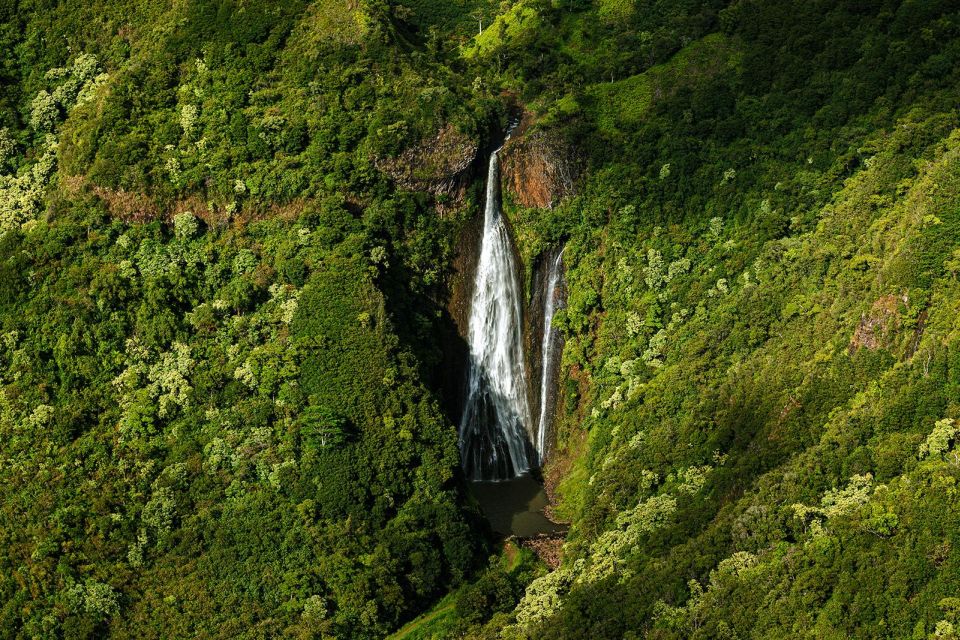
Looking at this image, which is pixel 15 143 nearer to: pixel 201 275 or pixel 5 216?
pixel 5 216

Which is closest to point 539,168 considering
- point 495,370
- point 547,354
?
point 547,354

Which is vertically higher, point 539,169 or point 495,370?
point 539,169

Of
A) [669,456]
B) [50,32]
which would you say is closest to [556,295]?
[669,456]

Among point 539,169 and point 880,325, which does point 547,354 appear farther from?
point 880,325

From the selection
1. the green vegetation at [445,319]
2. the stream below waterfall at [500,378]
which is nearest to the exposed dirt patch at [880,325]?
the green vegetation at [445,319]

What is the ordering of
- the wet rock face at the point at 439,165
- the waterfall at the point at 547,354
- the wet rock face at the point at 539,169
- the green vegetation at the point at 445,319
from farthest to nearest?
the wet rock face at the point at 539,169, the wet rock face at the point at 439,165, the waterfall at the point at 547,354, the green vegetation at the point at 445,319

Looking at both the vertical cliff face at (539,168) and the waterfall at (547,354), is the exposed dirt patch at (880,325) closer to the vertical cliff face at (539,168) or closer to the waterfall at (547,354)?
the waterfall at (547,354)
